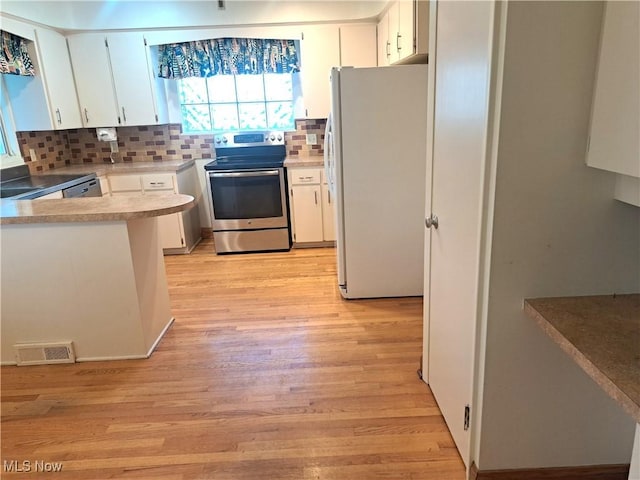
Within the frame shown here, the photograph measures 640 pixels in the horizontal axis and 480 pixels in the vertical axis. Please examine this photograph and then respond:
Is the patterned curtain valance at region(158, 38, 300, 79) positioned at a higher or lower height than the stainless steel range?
higher

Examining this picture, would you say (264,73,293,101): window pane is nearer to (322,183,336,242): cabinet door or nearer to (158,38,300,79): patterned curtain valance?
(158,38,300,79): patterned curtain valance

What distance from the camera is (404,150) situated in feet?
9.55

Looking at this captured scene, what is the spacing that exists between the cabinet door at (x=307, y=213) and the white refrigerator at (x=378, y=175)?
1028 millimetres

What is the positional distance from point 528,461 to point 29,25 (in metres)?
Answer: 4.48

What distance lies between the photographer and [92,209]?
2367mm

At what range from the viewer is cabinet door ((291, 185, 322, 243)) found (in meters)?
4.25

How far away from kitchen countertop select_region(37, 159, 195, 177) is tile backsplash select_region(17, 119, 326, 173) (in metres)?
0.22

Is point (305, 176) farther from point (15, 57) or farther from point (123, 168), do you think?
point (15, 57)

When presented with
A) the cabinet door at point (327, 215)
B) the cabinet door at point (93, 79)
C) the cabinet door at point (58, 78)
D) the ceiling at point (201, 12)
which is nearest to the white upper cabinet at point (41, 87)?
the cabinet door at point (58, 78)

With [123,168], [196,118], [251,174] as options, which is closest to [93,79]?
[123,168]

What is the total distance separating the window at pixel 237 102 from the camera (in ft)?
15.1

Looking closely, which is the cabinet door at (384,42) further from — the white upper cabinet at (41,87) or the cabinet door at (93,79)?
the white upper cabinet at (41,87)

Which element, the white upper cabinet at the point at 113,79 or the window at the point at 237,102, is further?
the window at the point at 237,102

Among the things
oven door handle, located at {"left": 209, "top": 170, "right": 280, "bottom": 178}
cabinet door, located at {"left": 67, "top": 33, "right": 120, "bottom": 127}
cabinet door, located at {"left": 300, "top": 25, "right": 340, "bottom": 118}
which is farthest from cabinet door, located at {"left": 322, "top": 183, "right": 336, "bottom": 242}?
cabinet door, located at {"left": 67, "top": 33, "right": 120, "bottom": 127}
